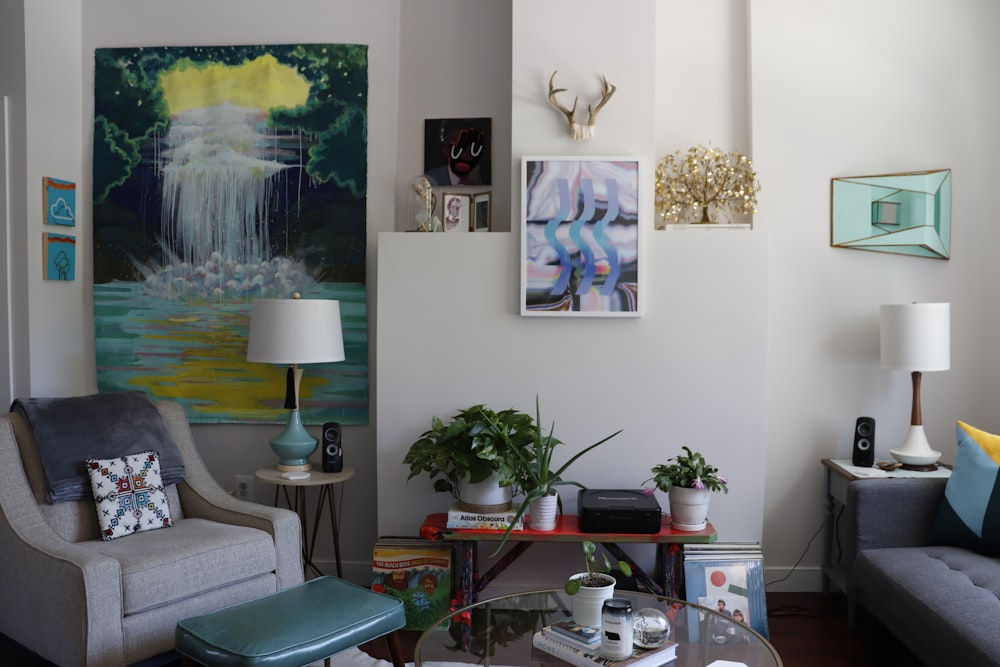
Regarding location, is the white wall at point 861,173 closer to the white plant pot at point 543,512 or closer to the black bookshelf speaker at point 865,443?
the black bookshelf speaker at point 865,443

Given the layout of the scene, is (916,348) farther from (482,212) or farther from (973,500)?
(482,212)

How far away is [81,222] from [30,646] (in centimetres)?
188

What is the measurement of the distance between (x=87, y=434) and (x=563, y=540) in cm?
172

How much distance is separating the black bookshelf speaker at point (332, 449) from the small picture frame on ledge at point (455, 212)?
95cm

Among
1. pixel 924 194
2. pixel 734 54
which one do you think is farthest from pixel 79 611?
pixel 924 194

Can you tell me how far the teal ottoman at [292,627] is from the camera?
214cm

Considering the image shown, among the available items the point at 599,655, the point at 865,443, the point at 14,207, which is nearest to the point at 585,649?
the point at 599,655

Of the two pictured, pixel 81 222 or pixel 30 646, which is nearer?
pixel 30 646

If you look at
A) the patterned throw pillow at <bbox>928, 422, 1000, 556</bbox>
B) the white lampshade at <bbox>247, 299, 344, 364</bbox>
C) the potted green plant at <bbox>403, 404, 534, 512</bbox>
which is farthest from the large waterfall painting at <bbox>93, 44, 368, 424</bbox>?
the patterned throw pillow at <bbox>928, 422, 1000, 556</bbox>

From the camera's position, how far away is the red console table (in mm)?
2990

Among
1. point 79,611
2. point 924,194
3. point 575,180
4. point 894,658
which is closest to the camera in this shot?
point 79,611

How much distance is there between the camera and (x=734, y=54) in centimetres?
354

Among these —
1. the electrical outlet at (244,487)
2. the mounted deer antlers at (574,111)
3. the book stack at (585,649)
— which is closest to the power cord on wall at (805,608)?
the book stack at (585,649)

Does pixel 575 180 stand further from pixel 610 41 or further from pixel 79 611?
pixel 79 611
